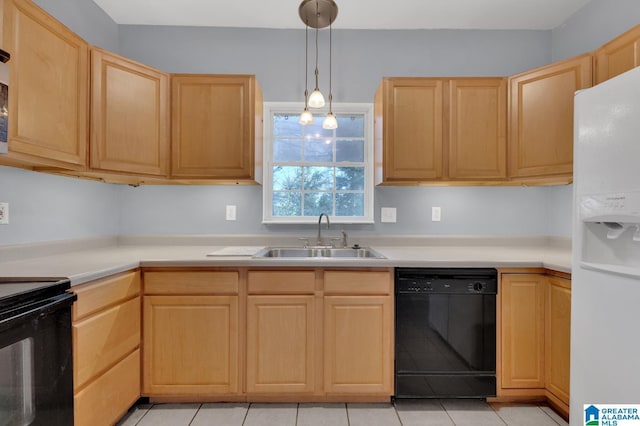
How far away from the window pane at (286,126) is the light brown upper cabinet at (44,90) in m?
1.30

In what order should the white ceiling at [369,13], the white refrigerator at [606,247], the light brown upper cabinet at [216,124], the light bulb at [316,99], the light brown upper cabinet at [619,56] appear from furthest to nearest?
the white ceiling at [369,13] → the light brown upper cabinet at [216,124] → the light bulb at [316,99] → the light brown upper cabinet at [619,56] → the white refrigerator at [606,247]

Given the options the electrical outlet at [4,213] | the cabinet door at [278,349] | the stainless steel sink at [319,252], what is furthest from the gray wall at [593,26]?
the electrical outlet at [4,213]

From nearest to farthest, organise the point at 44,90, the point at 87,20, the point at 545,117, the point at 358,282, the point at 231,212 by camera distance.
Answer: the point at 44,90, the point at 358,282, the point at 545,117, the point at 87,20, the point at 231,212

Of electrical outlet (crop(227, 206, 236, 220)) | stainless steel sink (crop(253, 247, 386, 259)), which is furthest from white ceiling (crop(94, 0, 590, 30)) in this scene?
stainless steel sink (crop(253, 247, 386, 259))

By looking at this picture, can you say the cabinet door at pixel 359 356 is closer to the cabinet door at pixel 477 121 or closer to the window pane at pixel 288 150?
the cabinet door at pixel 477 121

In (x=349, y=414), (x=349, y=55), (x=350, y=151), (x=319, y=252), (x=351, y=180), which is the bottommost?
(x=349, y=414)

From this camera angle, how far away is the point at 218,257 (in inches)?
76.6

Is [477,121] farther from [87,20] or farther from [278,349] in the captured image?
[87,20]

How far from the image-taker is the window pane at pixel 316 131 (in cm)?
269

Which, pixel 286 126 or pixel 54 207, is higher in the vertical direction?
pixel 286 126

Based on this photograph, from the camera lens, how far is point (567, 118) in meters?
1.96

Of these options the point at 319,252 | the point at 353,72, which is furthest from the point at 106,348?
the point at 353,72

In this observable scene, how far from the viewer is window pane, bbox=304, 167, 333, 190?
8.95ft

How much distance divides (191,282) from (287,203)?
1.07 meters
